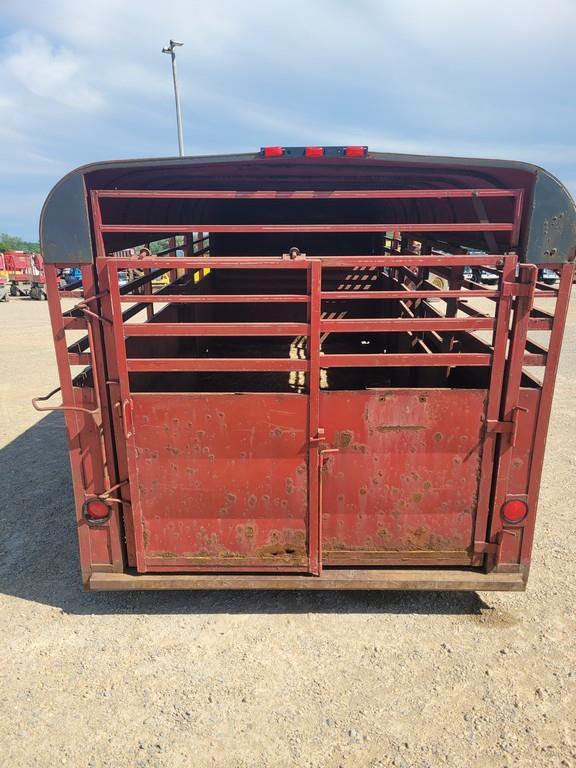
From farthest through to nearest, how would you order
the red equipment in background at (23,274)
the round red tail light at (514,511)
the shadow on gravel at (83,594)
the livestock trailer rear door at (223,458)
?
the red equipment in background at (23,274), the shadow on gravel at (83,594), the round red tail light at (514,511), the livestock trailer rear door at (223,458)

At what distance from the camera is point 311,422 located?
10.6ft

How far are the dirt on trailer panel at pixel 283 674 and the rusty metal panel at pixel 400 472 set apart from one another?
534 mm

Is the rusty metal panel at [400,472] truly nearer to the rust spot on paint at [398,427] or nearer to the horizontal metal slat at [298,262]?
the rust spot on paint at [398,427]

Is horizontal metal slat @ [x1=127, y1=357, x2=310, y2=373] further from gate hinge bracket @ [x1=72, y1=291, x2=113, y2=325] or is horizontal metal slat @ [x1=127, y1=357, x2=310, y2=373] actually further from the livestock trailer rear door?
gate hinge bracket @ [x1=72, y1=291, x2=113, y2=325]

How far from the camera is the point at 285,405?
3.21 metres

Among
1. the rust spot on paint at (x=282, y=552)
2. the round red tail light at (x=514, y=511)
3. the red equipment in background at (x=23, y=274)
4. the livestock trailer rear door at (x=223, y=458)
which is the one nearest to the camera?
the livestock trailer rear door at (x=223, y=458)

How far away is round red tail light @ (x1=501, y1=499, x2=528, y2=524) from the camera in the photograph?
3367mm

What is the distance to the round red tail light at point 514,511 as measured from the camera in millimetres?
3367

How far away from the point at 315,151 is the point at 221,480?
7.01 feet

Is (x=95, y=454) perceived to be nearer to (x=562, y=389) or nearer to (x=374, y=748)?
(x=374, y=748)

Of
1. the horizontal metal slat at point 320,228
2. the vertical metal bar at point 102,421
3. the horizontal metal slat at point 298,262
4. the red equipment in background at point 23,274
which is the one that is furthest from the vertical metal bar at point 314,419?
the red equipment in background at point 23,274

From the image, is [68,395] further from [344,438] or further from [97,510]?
[344,438]

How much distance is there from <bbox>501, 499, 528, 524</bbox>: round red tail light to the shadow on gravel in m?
0.80

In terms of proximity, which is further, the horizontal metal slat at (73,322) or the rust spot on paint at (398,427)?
the rust spot on paint at (398,427)
